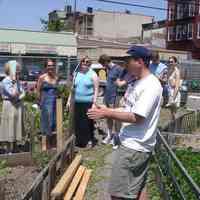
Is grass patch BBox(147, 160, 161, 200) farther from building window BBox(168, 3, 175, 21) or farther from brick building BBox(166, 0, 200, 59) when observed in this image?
building window BBox(168, 3, 175, 21)

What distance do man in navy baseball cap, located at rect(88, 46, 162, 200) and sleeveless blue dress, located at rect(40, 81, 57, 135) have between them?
5.12 meters

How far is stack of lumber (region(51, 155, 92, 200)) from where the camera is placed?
6445mm

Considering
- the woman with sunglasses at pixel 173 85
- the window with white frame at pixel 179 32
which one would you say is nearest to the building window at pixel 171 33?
the window with white frame at pixel 179 32

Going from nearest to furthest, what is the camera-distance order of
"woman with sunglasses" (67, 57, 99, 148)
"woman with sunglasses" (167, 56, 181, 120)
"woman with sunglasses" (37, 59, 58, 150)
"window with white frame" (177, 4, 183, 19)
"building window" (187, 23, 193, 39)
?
"woman with sunglasses" (37, 59, 58, 150)
"woman with sunglasses" (67, 57, 99, 148)
"woman with sunglasses" (167, 56, 181, 120)
"building window" (187, 23, 193, 39)
"window with white frame" (177, 4, 183, 19)

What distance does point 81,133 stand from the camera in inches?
426

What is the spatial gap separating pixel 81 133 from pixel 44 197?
4861 mm

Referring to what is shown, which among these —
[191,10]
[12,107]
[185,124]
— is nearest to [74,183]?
[12,107]

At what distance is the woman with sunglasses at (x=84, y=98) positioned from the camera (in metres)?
10.5

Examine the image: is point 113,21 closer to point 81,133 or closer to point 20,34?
point 20,34

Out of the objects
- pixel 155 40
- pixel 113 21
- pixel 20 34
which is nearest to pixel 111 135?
pixel 20 34

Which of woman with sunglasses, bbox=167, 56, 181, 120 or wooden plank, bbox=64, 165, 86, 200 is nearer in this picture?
wooden plank, bbox=64, 165, 86, 200

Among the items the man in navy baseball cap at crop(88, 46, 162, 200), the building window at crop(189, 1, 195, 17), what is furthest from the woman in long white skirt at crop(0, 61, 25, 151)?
the building window at crop(189, 1, 195, 17)

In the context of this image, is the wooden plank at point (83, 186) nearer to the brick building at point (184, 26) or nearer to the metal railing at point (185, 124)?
the metal railing at point (185, 124)

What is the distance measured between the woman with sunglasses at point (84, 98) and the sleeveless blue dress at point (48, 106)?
44 cm
